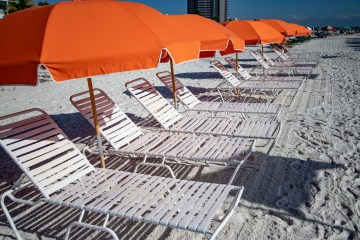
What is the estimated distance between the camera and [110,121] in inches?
173

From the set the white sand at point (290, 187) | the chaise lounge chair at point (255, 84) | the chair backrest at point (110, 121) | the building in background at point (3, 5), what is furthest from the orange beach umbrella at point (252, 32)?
the building in background at point (3, 5)

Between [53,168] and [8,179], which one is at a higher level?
[53,168]

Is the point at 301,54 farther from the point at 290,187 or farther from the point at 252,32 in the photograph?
the point at 290,187

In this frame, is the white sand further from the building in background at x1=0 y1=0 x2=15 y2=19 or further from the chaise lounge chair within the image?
the building in background at x1=0 y1=0 x2=15 y2=19

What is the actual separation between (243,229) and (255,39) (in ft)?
17.2

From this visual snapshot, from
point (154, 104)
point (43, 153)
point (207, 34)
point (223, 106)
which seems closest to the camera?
point (43, 153)

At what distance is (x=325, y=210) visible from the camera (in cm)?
323

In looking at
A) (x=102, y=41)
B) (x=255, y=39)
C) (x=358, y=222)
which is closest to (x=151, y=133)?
(x=102, y=41)

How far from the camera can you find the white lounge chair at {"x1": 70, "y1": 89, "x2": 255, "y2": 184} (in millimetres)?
3623

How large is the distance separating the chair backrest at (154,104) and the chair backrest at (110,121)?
501 mm

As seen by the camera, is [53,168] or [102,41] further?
[53,168]

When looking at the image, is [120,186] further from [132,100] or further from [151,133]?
[132,100]

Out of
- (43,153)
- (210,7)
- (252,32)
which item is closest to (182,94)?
(252,32)

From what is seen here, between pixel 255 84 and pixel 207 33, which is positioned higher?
pixel 207 33
